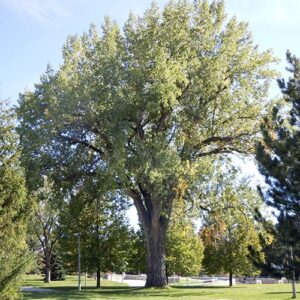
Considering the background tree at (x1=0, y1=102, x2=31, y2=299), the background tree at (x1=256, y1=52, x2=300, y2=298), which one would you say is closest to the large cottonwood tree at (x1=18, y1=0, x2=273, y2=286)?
the background tree at (x1=0, y1=102, x2=31, y2=299)

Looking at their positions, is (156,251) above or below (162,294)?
above

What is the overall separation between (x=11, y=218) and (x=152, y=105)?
12.9 m

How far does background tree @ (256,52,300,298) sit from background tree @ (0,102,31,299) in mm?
7413

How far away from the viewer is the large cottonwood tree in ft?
86.4

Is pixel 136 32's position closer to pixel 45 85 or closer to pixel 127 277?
pixel 45 85

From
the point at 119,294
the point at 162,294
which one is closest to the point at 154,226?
the point at 119,294

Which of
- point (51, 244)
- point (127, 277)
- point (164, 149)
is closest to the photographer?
point (164, 149)

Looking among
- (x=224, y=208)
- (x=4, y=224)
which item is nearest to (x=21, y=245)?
(x=4, y=224)

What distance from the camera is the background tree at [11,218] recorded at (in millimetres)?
14609

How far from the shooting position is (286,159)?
13.2 m

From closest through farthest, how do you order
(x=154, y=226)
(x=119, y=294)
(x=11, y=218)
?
(x=11, y=218), (x=119, y=294), (x=154, y=226)

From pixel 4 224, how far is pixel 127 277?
53.0 metres

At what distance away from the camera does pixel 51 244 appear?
2349 inches

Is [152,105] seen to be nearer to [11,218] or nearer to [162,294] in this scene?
[162,294]
